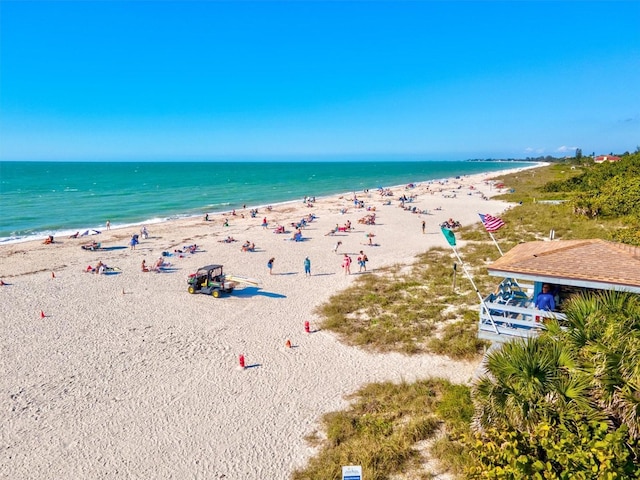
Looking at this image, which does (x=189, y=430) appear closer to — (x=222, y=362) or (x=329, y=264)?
(x=222, y=362)

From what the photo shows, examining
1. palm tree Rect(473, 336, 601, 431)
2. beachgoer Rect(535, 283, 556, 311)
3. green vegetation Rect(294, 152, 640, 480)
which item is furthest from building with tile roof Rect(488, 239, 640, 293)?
palm tree Rect(473, 336, 601, 431)

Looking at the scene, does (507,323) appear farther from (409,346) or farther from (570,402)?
(570,402)

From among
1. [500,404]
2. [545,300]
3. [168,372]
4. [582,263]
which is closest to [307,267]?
[168,372]

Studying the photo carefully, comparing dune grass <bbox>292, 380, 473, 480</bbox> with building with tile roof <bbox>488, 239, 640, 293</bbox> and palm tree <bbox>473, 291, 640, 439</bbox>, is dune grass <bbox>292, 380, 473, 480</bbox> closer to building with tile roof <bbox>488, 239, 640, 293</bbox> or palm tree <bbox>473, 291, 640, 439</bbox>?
palm tree <bbox>473, 291, 640, 439</bbox>

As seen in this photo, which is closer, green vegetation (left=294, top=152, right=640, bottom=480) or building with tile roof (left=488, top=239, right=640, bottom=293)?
green vegetation (left=294, top=152, right=640, bottom=480)

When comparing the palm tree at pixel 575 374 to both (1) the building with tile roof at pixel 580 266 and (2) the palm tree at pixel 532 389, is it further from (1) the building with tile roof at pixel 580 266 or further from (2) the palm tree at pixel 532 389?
(1) the building with tile roof at pixel 580 266

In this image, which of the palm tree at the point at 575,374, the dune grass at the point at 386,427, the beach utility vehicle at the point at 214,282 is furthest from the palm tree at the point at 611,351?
the beach utility vehicle at the point at 214,282
